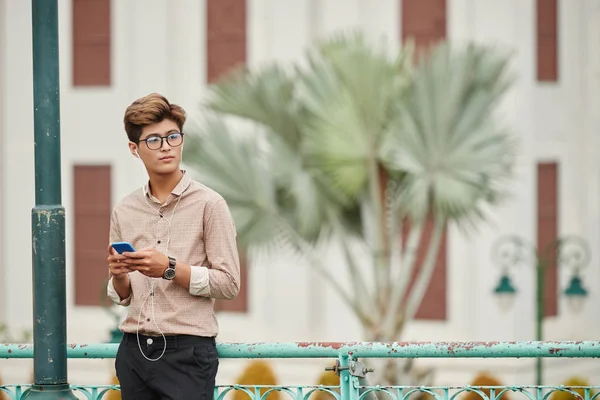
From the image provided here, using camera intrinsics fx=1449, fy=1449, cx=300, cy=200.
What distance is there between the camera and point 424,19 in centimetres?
2177

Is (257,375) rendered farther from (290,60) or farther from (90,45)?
(90,45)

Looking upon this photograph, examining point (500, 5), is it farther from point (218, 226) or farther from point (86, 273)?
point (218, 226)

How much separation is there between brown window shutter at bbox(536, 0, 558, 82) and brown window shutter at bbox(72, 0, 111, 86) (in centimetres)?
674

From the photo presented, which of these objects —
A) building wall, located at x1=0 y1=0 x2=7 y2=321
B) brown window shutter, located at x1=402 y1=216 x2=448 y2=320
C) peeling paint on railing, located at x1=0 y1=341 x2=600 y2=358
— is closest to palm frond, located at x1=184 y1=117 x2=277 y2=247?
peeling paint on railing, located at x1=0 y1=341 x2=600 y2=358

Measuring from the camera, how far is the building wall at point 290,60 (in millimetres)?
21531

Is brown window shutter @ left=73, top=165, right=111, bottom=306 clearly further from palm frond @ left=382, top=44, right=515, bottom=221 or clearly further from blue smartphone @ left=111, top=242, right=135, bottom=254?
blue smartphone @ left=111, top=242, right=135, bottom=254

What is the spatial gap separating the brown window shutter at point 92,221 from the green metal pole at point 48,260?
18.1 meters

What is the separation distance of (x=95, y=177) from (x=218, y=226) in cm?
1851

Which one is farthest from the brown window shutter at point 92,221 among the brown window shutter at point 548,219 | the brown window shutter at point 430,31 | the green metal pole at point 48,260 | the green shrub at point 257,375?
the green metal pole at point 48,260

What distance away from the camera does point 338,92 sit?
1305 cm

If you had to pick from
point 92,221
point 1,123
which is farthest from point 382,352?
point 1,123

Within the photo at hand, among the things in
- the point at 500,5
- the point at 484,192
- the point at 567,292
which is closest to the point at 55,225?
the point at 484,192

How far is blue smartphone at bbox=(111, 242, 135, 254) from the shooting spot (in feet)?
14.7

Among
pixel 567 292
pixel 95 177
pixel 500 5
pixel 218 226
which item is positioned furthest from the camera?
pixel 95 177
